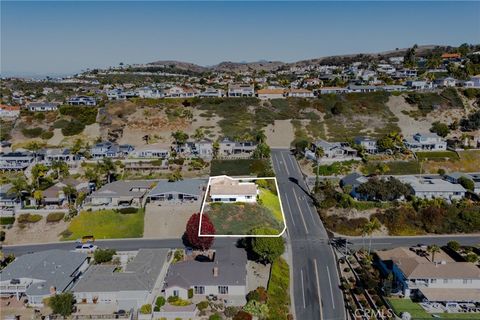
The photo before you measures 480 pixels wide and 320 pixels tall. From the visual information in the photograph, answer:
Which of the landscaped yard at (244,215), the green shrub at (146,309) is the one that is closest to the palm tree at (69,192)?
the green shrub at (146,309)

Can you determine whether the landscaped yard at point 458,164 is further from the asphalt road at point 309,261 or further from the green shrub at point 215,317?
the green shrub at point 215,317

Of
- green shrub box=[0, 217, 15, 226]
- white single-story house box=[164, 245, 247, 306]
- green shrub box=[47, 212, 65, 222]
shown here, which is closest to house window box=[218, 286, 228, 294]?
white single-story house box=[164, 245, 247, 306]

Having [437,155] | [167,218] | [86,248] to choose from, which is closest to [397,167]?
[437,155]

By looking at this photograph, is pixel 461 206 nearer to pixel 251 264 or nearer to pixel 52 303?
pixel 251 264

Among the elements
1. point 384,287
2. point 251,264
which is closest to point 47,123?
point 251,264

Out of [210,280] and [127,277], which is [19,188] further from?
[210,280]

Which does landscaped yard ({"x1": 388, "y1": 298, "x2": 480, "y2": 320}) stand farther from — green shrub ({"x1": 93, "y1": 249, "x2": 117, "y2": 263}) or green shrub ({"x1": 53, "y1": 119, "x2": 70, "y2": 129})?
green shrub ({"x1": 53, "y1": 119, "x2": 70, "y2": 129})
